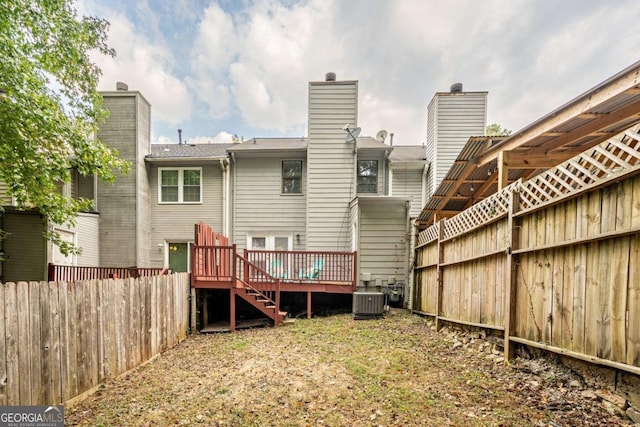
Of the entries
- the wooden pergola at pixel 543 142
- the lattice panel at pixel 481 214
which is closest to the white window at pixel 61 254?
the lattice panel at pixel 481 214

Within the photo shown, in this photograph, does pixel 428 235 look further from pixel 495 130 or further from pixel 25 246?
pixel 495 130

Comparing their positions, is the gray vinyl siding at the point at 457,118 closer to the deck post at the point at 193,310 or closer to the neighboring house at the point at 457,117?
the neighboring house at the point at 457,117

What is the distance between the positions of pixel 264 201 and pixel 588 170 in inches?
336

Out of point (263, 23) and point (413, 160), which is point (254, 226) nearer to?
point (413, 160)

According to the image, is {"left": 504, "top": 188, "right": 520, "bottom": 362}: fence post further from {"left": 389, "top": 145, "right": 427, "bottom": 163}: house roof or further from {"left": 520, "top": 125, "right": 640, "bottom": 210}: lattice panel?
{"left": 389, "top": 145, "right": 427, "bottom": 163}: house roof

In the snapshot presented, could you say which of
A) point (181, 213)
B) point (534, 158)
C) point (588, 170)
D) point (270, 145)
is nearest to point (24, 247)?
point (181, 213)

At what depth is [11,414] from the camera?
2.45 metres

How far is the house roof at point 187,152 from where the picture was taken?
30.8ft

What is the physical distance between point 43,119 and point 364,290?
8.29 metres

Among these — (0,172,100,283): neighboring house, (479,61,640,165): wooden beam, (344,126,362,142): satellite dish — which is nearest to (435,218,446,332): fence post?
(479,61,640,165): wooden beam

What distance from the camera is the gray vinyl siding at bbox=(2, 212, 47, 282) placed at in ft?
24.6

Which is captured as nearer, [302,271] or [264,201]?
[302,271]

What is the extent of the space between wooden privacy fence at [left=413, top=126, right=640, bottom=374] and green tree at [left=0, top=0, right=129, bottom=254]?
8720mm

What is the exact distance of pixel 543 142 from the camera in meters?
4.07
